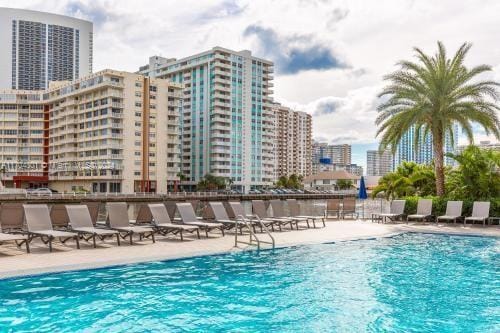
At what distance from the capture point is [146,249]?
13.2m

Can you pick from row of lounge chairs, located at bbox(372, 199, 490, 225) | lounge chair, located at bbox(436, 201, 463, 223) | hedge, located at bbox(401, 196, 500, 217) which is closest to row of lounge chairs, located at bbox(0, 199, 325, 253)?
row of lounge chairs, located at bbox(372, 199, 490, 225)

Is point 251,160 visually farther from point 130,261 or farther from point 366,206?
point 130,261

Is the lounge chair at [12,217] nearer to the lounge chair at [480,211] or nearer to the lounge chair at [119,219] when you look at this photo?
the lounge chair at [119,219]

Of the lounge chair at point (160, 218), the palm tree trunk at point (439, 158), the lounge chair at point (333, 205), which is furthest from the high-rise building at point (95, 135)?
the lounge chair at point (160, 218)

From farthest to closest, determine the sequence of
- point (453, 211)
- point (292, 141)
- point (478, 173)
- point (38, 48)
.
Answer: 1. point (292, 141)
2. point (38, 48)
3. point (478, 173)
4. point (453, 211)

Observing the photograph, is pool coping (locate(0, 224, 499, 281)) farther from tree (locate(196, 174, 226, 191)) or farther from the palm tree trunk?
tree (locate(196, 174, 226, 191))

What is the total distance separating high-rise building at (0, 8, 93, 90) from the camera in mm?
149500

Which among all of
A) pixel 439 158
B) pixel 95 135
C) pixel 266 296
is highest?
pixel 95 135

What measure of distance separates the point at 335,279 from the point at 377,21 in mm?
14505

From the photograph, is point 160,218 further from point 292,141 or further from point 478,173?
point 292,141

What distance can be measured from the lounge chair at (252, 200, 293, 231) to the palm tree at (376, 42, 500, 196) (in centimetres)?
945

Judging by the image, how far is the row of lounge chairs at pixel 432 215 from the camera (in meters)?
20.6

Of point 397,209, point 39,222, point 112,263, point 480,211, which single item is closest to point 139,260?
point 112,263

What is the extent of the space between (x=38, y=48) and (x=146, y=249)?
159921mm
